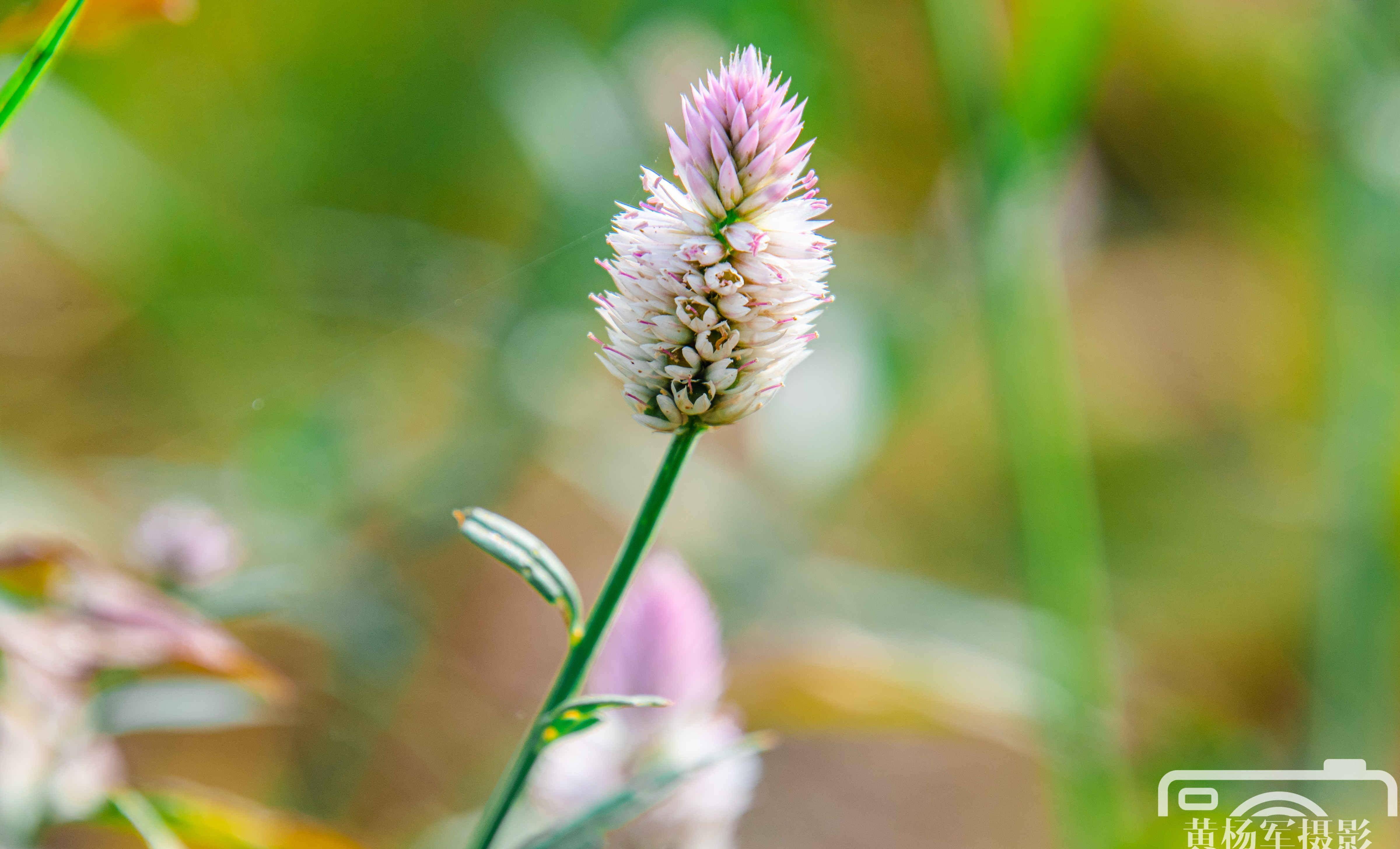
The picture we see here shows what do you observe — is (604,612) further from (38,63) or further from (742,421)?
(742,421)

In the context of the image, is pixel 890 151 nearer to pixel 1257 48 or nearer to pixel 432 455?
pixel 1257 48

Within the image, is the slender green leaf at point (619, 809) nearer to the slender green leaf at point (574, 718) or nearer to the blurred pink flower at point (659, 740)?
the slender green leaf at point (574, 718)

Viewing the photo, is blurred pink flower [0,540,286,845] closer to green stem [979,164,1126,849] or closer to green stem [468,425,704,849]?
green stem [468,425,704,849]

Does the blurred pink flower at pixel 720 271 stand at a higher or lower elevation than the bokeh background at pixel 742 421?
lower

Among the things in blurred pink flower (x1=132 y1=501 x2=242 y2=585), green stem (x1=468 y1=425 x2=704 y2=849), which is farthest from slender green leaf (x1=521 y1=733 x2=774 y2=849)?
blurred pink flower (x1=132 y1=501 x2=242 y2=585)

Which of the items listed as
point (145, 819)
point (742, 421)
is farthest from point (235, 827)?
point (742, 421)

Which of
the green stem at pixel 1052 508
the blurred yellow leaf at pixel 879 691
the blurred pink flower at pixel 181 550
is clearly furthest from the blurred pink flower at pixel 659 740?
the green stem at pixel 1052 508

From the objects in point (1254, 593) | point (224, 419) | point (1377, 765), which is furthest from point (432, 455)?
point (1254, 593)
